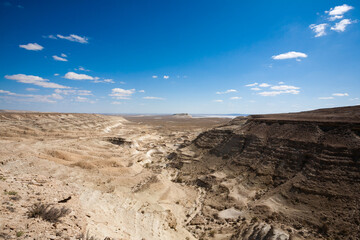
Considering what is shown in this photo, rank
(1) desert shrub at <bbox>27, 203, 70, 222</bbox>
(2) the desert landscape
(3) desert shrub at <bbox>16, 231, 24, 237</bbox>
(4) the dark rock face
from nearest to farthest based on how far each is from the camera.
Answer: (3) desert shrub at <bbox>16, 231, 24, 237</bbox> < (1) desert shrub at <bbox>27, 203, 70, 222</bbox> < (2) the desert landscape < (4) the dark rock face

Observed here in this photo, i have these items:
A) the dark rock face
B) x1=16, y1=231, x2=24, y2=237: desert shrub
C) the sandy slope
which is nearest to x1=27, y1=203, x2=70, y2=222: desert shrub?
the sandy slope

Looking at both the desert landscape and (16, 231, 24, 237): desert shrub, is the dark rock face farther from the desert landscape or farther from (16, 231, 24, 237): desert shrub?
(16, 231, 24, 237): desert shrub

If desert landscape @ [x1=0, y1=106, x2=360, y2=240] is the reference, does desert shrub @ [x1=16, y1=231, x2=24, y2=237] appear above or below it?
above

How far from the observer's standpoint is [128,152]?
3094 centimetres

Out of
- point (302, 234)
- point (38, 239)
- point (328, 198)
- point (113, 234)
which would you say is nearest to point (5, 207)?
point (38, 239)

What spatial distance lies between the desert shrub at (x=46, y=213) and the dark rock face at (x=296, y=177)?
9673mm

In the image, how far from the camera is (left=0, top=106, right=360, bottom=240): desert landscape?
823 cm

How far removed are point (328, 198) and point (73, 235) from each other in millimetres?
14938

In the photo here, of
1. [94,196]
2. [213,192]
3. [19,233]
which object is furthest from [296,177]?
[19,233]

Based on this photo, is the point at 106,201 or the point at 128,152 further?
the point at 128,152

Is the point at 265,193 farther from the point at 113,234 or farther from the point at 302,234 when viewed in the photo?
the point at 113,234

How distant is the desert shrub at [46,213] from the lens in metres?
6.94

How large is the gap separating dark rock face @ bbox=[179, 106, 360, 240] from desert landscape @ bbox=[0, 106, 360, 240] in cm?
6

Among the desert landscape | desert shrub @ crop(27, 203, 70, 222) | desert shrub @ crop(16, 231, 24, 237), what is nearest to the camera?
desert shrub @ crop(16, 231, 24, 237)
